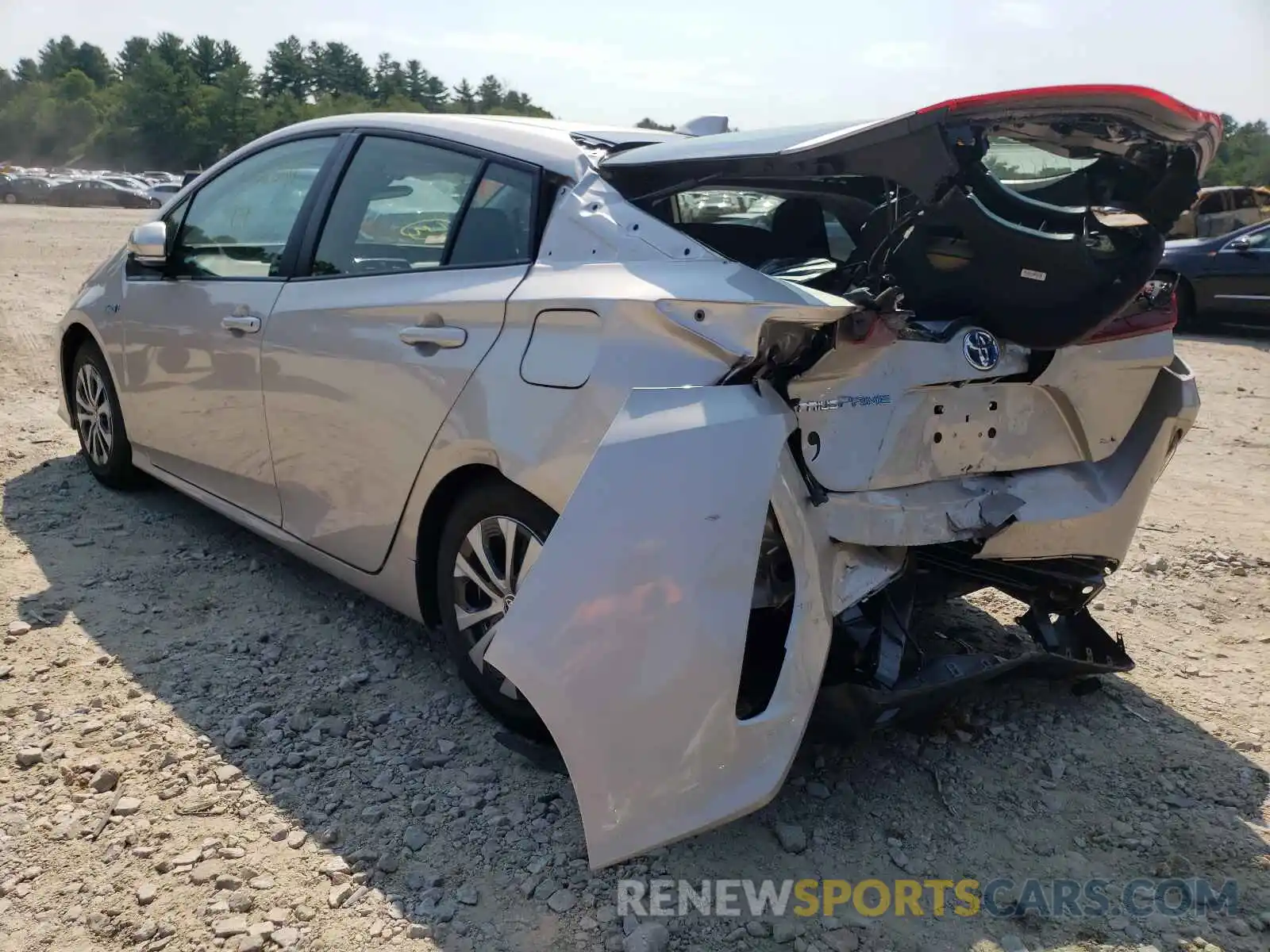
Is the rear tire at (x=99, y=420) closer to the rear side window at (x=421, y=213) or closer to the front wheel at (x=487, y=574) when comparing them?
the rear side window at (x=421, y=213)

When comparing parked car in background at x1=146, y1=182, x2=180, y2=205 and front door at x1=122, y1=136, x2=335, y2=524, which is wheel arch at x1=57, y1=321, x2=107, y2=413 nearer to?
front door at x1=122, y1=136, x2=335, y2=524

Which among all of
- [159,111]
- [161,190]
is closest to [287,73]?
[159,111]

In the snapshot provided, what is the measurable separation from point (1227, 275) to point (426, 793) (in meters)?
11.6

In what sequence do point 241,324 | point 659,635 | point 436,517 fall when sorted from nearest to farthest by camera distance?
point 659,635, point 436,517, point 241,324

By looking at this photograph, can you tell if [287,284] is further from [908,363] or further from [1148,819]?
[1148,819]

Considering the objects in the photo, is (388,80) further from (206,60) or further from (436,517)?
(436,517)

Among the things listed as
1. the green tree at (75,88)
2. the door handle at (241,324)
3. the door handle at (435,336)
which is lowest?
the door handle at (241,324)

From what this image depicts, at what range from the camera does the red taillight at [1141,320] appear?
9.79 ft

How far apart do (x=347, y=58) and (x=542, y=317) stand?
381 ft

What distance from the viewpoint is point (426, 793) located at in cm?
289

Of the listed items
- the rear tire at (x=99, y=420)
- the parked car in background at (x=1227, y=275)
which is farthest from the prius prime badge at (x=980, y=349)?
the parked car in background at (x=1227, y=275)

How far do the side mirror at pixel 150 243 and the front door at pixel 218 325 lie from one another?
3.2 inches

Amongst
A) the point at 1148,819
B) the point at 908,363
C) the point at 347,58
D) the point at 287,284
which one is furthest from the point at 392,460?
the point at 347,58

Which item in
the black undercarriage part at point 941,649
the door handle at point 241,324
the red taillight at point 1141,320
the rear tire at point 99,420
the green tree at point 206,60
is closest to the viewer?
the black undercarriage part at point 941,649
